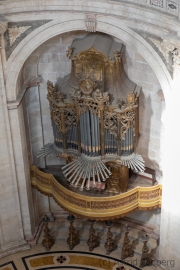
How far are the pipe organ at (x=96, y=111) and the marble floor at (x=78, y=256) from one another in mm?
2321

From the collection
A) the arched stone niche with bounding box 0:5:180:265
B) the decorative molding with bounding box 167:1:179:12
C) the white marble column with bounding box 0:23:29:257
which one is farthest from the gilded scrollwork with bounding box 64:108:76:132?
the decorative molding with bounding box 167:1:179:12

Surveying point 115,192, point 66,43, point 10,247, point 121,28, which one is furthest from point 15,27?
point 10,247

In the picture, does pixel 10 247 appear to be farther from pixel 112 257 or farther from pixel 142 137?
pixel 142 137

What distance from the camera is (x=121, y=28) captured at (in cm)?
1128

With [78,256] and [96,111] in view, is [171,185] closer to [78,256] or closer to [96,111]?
[96,111]

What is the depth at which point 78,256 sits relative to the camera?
14383mm

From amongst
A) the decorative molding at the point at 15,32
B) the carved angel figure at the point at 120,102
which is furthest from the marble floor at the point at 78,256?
the decorative molding at the point at 15,32

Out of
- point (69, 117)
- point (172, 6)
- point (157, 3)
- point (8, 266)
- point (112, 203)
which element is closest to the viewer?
point (172, 6)

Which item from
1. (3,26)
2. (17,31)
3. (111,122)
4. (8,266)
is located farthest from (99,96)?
(8,266)

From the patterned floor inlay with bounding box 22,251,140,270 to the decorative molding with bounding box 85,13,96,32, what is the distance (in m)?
7.05

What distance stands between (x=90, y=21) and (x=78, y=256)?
23.9ft

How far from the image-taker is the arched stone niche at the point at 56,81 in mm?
12688

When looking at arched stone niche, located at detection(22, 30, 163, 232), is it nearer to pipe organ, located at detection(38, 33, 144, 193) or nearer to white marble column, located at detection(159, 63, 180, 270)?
pipe organ, located at detection(38, 33, 144, 193)

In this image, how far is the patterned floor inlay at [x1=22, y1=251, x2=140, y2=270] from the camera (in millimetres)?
13992
